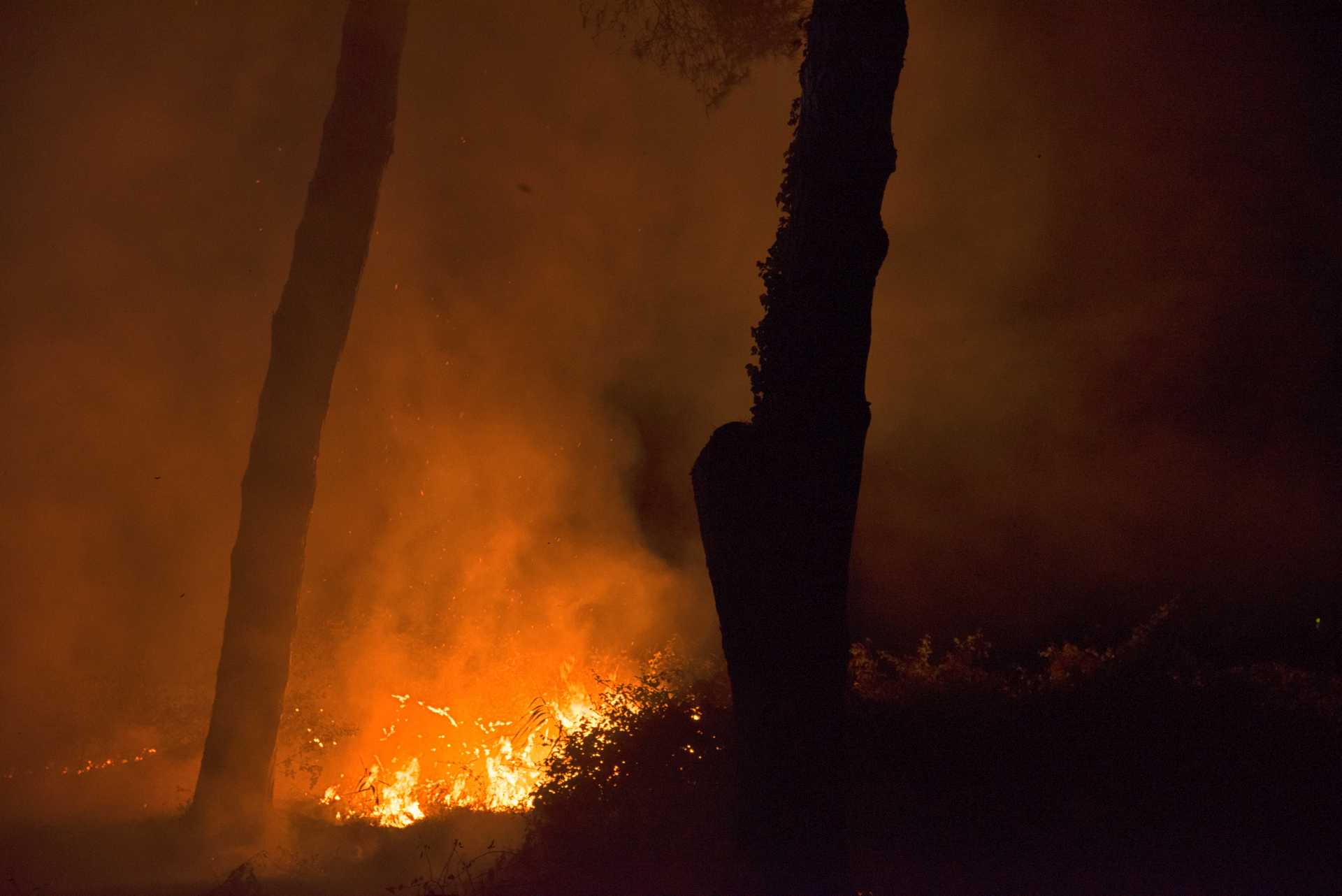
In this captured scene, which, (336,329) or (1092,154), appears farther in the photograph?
(1092,154)

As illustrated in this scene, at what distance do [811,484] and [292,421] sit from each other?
4386mm

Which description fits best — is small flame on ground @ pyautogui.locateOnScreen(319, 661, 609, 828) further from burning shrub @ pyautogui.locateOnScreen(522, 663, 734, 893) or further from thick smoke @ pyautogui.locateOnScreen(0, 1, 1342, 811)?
burning shrub @ pyautogui.locateOnScreen(522, 663, 734, 893)

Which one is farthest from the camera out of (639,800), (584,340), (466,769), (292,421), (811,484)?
(584,340)

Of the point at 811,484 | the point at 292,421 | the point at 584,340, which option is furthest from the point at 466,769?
the point at 811,484

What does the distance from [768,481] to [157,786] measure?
289 inches

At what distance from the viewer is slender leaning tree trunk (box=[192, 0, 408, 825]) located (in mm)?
5941

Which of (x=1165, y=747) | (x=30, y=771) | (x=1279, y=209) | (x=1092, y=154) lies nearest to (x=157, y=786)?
(x=30, y=771)

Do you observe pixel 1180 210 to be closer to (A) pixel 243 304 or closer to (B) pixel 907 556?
(B) pixel 907 556

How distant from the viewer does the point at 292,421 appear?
5.99 meters

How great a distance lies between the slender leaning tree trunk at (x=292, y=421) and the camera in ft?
19.5

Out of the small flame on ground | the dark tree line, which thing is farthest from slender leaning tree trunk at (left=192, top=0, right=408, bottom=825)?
the dark tree line

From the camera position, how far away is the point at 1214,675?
4.80 m

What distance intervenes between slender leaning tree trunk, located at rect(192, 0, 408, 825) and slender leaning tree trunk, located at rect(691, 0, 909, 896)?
3932 millimetres

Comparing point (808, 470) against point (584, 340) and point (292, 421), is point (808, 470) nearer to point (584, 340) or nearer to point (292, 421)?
point (292, 421)
